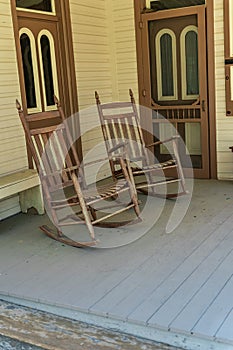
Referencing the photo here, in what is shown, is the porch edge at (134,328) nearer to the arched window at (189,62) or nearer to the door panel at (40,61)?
the door panel at (40,61)

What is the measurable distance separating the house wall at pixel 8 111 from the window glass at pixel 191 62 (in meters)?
2.06

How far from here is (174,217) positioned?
410 centimetres

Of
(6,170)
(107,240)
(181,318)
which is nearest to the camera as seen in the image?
(181,318)

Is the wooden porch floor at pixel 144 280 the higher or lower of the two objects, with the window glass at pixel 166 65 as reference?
lower

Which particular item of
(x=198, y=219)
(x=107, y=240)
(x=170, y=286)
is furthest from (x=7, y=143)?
(x=170, y=286)

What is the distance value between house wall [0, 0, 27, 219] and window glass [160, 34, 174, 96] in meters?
1.91

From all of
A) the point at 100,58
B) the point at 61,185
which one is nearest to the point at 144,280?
the point at 61,185

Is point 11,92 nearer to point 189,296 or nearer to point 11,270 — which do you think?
point 11,270

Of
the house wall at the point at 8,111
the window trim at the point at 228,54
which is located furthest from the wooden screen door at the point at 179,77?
the house wall at the point at 8,111

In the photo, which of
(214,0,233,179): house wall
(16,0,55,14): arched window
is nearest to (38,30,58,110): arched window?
(16,0,55,14): arched window

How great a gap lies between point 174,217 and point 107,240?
770mm

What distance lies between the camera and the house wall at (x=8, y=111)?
4.30 meters

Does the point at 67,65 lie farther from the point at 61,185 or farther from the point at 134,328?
the point at 134,328

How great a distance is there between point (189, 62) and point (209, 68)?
0.92ft
